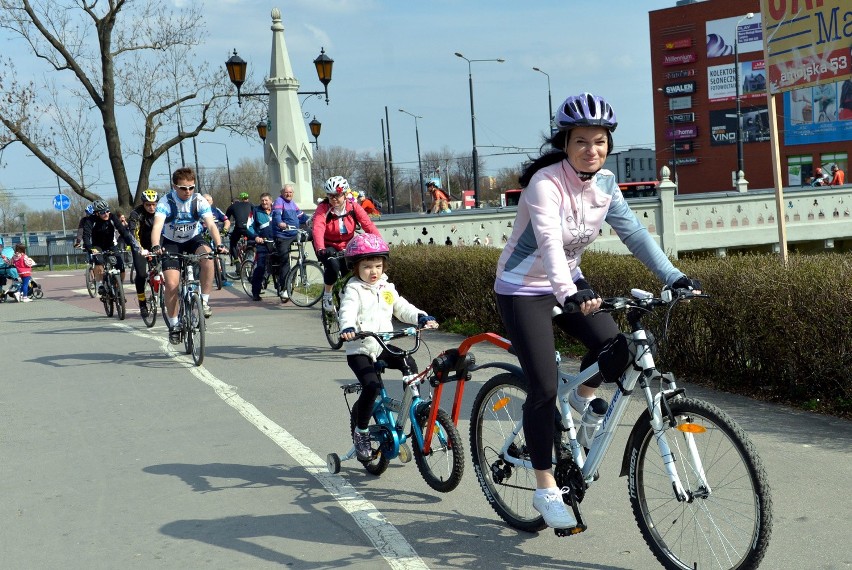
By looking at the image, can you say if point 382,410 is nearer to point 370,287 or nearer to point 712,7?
point 370,287

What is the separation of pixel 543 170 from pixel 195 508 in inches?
106

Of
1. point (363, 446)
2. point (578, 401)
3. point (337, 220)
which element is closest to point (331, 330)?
point (337, 220)

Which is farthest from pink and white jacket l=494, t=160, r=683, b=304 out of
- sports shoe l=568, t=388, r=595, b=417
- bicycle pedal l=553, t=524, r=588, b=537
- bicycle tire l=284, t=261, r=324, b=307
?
bicycle tire l=284, t=261, r=324, b=307

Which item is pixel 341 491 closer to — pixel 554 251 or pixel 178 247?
pixel 554 251

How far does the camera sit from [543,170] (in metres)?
4.32

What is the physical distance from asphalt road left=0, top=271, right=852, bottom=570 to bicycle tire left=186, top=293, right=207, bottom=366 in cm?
38

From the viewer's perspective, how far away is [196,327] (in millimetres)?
10625

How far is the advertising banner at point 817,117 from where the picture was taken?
86.1 metres

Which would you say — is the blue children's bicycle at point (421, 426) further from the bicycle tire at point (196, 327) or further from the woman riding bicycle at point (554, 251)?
the bicycle tire at point (196, 327)

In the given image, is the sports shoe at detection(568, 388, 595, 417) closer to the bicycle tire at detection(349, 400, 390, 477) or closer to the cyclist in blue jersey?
the bicycle tire at detection(349, 400, 390, 477)

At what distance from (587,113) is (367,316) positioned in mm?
2239

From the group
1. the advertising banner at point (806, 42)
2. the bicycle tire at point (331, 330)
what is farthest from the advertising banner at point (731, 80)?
the bicycle tire at point (331, 330)

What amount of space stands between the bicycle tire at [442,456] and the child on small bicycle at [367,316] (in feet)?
1.28

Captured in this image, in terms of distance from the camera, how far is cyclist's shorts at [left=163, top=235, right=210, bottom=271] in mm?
11297
